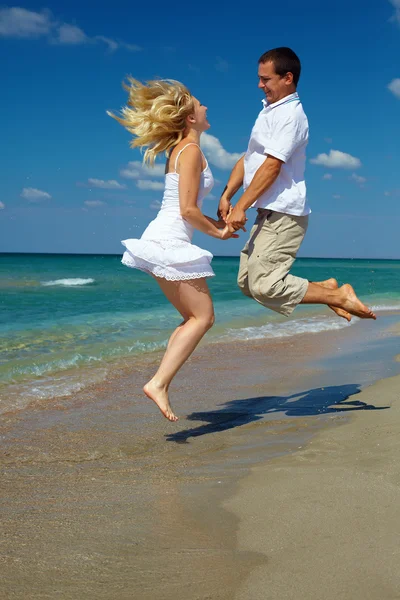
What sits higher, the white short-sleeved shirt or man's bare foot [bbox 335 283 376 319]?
the white short-sleeved shirt

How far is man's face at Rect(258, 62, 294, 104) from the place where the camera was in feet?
14.9

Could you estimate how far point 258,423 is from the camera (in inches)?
183

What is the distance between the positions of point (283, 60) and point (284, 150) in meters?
0.65

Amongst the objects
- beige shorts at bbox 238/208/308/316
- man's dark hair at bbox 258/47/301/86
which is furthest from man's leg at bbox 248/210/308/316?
man's dark hair at bbox 258/47/301/86

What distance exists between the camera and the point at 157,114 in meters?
4.34

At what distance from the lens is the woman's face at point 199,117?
4.45 m

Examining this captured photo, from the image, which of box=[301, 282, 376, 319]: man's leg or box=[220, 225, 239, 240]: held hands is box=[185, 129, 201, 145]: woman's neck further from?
box=[301, 282, 376, 319]: man's leg

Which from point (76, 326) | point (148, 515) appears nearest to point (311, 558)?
point (148, 515)

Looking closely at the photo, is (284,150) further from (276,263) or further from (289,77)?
(276,263)

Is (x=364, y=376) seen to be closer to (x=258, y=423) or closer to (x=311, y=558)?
(x=258, y=423)

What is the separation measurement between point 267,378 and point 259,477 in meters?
3.33

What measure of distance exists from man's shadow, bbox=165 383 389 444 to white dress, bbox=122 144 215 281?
1.10m

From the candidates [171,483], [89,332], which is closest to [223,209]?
[171,483]

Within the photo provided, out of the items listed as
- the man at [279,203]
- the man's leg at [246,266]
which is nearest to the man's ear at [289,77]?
the man at [279,203]
